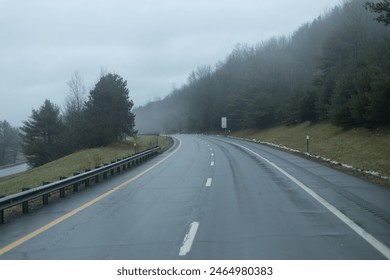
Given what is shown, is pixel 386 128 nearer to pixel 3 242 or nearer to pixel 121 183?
pixel 121 183

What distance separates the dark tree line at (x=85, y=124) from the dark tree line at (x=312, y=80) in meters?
24.0

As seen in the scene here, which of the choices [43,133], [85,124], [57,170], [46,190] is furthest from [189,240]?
[43,133]

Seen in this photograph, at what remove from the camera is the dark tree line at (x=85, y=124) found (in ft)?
194

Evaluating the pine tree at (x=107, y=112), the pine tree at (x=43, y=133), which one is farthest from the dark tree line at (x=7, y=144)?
the pine tree at (x=107, y=112)

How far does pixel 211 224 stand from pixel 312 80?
61.6 meters

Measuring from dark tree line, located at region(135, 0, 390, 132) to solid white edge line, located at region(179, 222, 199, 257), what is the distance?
15696 millimetres

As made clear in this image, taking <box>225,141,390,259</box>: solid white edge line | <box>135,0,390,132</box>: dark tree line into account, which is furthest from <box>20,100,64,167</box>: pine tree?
<box>225,141,390,259</box>: solid white edge line

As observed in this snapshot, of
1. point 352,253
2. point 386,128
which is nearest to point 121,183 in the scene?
point 352,253

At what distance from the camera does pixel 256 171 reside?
65.7 ft

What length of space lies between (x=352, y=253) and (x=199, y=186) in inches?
349

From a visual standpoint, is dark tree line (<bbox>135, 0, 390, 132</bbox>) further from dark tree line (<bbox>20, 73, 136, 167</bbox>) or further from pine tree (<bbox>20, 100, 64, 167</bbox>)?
pine tree (<bbox>20, 100, 64, 167</bbox>)

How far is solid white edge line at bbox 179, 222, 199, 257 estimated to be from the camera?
6789mm

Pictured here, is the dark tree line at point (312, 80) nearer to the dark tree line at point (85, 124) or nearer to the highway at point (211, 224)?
the highway at point (211, 224)

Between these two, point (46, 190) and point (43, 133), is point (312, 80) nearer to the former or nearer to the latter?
point (43, 133)
